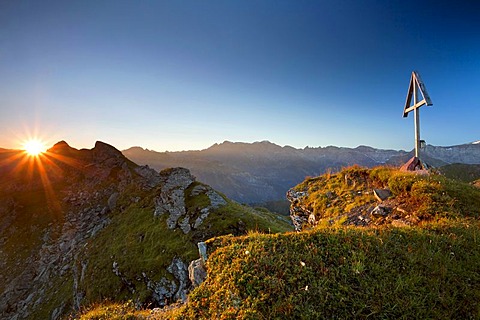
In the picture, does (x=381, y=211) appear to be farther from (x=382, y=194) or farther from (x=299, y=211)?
(x=299, y=211)

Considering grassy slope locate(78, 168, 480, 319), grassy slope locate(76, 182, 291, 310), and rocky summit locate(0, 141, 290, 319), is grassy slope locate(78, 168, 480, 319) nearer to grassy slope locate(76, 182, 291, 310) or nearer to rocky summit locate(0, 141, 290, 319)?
rocky summit locate(0, 141, 290, 319)

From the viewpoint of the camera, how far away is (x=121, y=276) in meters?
31.7

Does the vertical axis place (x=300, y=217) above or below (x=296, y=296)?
below

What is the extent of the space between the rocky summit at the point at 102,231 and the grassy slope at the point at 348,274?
1868mm

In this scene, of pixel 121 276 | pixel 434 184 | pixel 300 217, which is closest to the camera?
pixel 434 184

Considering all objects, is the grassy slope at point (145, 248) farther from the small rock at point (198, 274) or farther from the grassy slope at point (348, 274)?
the grassy slope at point (348, 274)

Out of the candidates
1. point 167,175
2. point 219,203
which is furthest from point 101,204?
point 219,203

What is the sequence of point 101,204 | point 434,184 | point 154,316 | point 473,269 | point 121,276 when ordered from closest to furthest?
point 473,269 → point 154,316 → point 434,184 → point 121,276 → point 101,204

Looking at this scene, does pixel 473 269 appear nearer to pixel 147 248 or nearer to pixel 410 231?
pixel 410 231

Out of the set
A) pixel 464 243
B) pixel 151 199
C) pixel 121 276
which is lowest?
pixel 121 276

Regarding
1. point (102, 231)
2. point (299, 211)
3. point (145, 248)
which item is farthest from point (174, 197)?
point (299, 211)

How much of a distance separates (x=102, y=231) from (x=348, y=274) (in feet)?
178

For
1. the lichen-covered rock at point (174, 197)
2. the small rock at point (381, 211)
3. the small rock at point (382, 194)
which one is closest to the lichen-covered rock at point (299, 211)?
the small rock at point (382, 194)

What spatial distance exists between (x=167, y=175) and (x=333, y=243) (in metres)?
53.8
